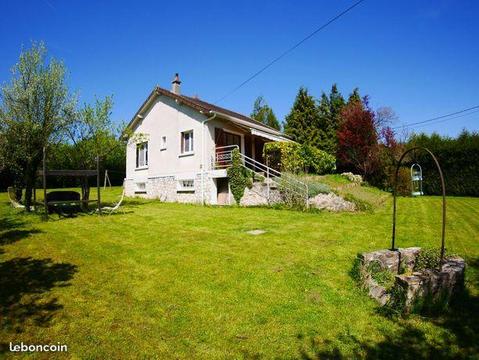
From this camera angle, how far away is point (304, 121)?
3231 cm

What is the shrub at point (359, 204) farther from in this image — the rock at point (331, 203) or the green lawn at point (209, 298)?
the green lawn at point (209, 298)

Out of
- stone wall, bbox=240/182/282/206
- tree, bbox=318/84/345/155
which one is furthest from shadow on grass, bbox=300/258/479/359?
tree, bbox=318/84/345/155

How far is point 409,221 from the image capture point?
12.0 metres

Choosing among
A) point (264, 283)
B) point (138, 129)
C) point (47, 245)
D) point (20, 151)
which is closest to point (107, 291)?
point (264, 283)

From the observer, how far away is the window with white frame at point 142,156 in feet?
78.4

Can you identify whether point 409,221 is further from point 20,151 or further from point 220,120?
point 20,151

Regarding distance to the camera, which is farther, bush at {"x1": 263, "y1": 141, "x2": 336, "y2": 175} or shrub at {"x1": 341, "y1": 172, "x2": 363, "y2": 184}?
shrub at {"x1": 341, "y1": 172, "x2": 363, "y2": 184}

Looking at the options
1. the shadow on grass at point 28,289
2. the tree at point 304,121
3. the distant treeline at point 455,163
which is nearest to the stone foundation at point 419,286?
the shadow on grass at point 28,289

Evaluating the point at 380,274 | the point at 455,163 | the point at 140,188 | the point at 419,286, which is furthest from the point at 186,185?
the point at 455,163

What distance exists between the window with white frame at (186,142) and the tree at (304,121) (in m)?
13.9

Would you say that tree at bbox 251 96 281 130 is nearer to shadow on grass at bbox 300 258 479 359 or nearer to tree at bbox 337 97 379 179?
tree at bbox 337 97 379 179

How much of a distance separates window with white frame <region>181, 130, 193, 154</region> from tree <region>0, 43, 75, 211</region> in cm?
748

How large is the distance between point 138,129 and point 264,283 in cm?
2164

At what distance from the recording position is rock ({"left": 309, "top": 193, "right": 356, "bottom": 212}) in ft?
47.7
